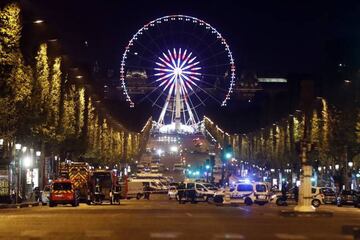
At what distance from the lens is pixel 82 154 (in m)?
118

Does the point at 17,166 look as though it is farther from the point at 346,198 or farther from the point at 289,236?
the point at 289,236

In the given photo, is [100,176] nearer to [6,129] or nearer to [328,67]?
[6,129]

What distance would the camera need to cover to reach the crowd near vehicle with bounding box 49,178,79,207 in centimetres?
7175

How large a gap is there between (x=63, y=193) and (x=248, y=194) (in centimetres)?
1681

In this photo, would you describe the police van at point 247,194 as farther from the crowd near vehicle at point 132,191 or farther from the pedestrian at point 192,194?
the crowd near vehicle at point 132,191

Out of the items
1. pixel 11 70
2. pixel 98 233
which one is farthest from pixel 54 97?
pixel 98 233

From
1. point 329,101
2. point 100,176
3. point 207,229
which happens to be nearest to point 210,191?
point 100,176

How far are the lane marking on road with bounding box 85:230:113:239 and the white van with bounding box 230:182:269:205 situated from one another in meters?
44.6

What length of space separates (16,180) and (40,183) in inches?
786

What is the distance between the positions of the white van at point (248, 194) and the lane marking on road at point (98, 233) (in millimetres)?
44555

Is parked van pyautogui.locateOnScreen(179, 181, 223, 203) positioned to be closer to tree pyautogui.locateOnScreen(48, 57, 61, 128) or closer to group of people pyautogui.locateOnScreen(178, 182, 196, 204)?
group of people pyautogui.locateOnScreen(178, 182, 196, 204)

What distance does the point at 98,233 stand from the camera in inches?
1303

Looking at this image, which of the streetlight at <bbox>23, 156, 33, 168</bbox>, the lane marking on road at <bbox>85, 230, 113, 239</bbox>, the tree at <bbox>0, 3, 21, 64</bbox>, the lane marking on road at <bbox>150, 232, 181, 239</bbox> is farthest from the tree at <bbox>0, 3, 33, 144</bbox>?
the lane marking on road at <bbox>150, 232, 181, 239</bbox>

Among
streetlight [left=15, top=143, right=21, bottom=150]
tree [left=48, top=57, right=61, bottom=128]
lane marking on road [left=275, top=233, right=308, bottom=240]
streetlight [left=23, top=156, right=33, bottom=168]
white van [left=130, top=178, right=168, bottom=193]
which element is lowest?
lane marking on road [left=275, top=233, right=308, bottom=240]
